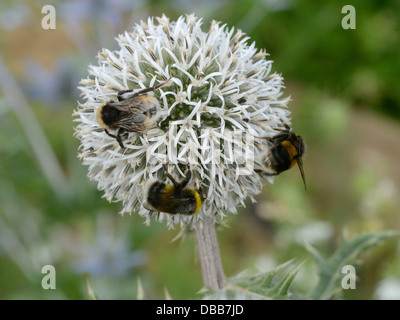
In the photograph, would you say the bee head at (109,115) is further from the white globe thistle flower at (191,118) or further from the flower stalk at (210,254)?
the flower stalk at (210,254)

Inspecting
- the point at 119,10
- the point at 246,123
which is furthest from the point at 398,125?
the point at 246,123

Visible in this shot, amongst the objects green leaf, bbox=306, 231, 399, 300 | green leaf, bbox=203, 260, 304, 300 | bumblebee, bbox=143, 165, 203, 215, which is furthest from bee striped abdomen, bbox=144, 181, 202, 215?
green leaf, bbox=306, 231, 399, 300

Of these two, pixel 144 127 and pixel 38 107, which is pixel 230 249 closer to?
pixel 38 107

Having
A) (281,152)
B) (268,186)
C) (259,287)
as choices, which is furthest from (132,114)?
(268,186)

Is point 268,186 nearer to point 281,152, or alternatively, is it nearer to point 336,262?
point 336,262

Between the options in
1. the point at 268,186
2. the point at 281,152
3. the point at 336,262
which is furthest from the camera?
the point at 268,186
